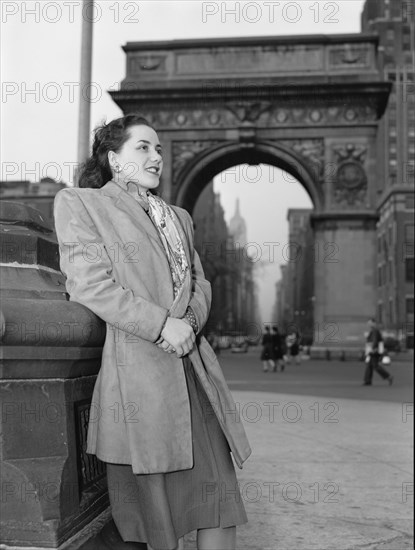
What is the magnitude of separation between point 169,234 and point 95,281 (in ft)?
1.14

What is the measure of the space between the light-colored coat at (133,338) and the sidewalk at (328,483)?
155 cm

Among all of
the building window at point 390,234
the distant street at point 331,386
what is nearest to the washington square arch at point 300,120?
the distant street at point 331,386

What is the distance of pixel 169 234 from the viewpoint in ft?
7.63

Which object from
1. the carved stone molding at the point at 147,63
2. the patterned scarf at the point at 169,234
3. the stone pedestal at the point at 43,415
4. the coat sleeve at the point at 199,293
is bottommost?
the stone pedestal at the point at 43,415

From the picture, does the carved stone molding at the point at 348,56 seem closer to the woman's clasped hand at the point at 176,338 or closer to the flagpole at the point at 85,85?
the flagpole at the point at 85,85

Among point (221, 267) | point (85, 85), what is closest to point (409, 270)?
point (221, 267)

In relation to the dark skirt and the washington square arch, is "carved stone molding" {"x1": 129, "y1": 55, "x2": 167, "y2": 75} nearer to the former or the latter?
the washington square arch

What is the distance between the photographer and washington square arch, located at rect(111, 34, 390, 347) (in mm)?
24719

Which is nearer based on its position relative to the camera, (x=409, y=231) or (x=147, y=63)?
(x=147, y=63)

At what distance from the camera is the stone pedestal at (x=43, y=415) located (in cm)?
196

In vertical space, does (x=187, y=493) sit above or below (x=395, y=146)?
below

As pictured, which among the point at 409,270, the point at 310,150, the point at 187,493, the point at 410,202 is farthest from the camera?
the point at 410,202

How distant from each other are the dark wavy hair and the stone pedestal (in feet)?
1.83

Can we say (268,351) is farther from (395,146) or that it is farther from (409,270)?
(395,146)
